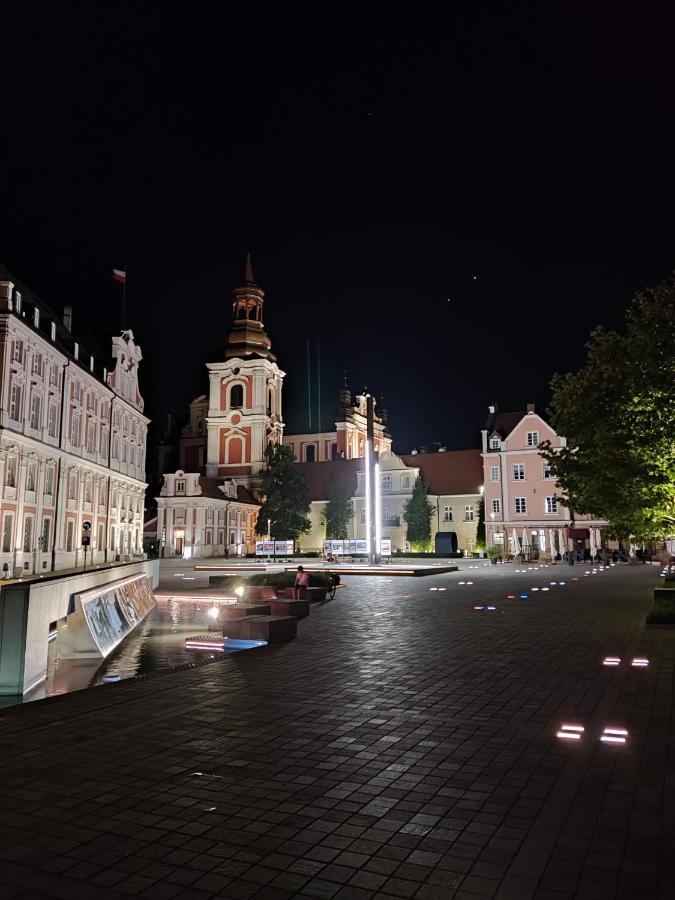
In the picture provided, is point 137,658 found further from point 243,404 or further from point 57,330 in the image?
point 243,404

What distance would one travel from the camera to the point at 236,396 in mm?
97562

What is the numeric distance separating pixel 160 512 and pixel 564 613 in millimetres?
67614

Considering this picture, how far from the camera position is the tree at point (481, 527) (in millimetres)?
73312

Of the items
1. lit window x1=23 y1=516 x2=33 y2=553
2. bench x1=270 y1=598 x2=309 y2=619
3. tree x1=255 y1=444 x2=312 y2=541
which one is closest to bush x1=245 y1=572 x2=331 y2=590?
bench x1=270 y1=598 x2=309 y2=619

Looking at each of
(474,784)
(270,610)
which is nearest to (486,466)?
(270,610)

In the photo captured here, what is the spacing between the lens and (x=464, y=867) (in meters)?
4.42

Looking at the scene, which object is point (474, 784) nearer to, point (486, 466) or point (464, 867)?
point (464, 867)

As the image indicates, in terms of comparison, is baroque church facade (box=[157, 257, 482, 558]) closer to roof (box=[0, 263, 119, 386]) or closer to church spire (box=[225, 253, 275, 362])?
church spire (box=[225, 253, 275, 362])

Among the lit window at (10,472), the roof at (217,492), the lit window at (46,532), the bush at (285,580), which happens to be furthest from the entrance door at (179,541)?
the bush at (285,580)

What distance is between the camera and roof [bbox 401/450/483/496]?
268ft

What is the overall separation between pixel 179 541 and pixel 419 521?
2782 cm

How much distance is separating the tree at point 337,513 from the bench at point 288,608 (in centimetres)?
6564

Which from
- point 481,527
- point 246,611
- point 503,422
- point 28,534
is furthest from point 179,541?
point 246,611

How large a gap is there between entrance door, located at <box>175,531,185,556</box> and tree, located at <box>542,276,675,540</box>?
6186 centimetres
